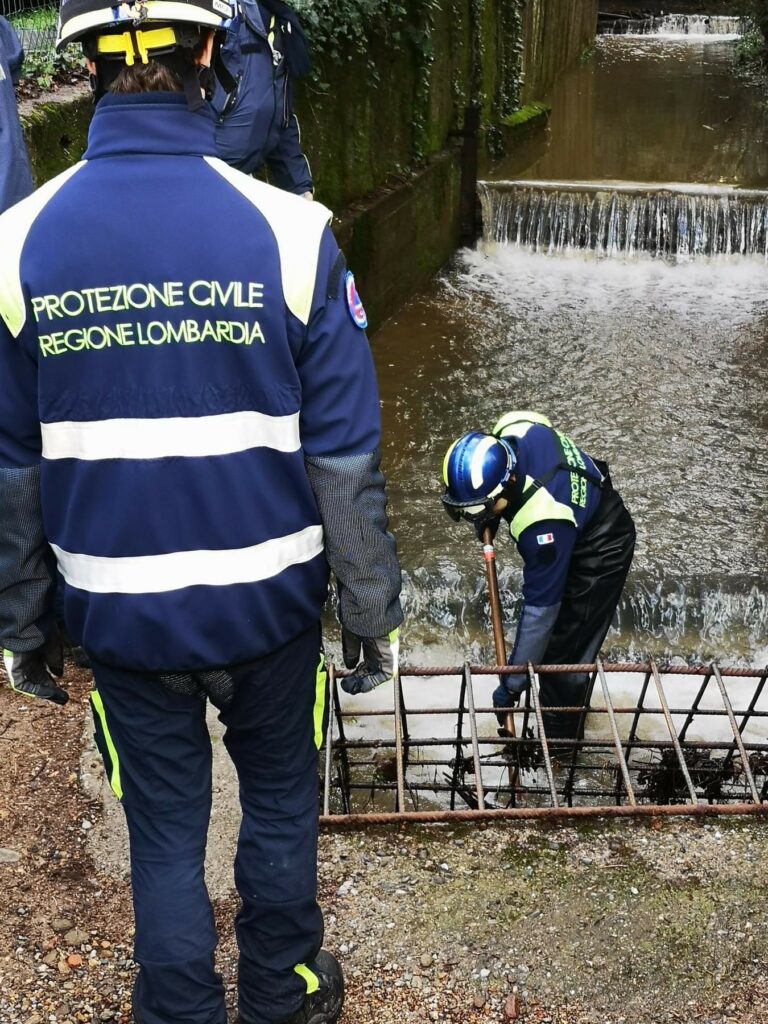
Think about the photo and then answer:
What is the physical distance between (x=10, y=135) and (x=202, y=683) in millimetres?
2614

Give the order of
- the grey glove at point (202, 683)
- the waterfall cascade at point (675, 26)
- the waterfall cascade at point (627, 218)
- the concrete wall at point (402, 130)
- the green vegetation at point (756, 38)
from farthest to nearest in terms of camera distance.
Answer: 1. the waterfall cascade at point (675, 26)
2. the green vegetation at point (756, 38)
3. the waterfall cascade at point (627, 218)
4. the concrete wall at point (402, 130)
5. the grey glove at point (202, 683)

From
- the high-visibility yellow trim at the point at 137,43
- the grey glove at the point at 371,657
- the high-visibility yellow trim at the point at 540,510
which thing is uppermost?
the high-visibility yellow trim at the point at 137,43

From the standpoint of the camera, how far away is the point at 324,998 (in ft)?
7.88

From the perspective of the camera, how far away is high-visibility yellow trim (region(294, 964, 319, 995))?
2.29 meters

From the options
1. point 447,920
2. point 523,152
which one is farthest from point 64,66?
point 523,152

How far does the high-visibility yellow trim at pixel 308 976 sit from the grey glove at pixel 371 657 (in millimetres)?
661

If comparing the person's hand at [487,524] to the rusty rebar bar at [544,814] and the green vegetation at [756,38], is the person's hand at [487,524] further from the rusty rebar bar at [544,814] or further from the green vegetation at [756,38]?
the green vegetation at [756,38]

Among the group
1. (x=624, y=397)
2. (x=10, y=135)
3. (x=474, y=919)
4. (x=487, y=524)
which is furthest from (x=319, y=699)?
(x=624, y=397)

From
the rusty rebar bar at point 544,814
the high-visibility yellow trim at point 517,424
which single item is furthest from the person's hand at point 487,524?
the rusty rebar bar at point 544,814

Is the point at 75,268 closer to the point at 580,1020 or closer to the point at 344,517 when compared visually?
the point at 344,517

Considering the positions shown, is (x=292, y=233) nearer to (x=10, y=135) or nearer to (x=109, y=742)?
(x=109, y=742)

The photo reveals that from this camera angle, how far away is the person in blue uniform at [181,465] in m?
1.78

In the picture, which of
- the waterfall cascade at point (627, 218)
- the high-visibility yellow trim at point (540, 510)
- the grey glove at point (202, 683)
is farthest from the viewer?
the waterfall cascade at point (627, 218)

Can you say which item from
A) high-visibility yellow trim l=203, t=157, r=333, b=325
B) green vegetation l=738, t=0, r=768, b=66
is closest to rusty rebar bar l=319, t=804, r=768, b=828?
high-visibility yellow trim l=203, t=157, r=333, b=325
